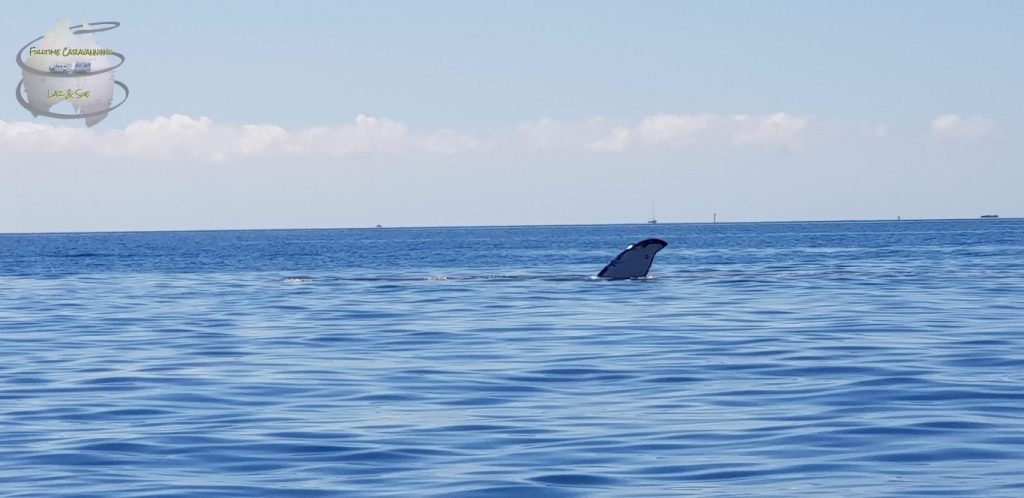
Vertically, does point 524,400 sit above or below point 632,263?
below

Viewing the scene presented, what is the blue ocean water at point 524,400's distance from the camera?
1047 centimetres

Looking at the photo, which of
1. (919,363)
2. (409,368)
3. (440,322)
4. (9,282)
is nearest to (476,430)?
(409,368)

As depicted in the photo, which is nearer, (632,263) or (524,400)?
(524,400)

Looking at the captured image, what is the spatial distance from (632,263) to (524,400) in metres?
25.6

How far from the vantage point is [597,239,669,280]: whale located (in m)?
39.3

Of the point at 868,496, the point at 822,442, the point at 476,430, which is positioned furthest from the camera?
the point at 476,430

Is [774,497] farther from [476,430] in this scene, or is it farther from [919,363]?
[919,363]

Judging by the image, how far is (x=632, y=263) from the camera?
132ft

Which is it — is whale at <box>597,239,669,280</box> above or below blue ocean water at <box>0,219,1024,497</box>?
above

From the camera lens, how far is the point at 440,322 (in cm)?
2611

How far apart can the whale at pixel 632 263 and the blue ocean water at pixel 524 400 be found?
854 centimetres

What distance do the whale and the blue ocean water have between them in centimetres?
854

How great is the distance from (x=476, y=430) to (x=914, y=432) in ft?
11.9

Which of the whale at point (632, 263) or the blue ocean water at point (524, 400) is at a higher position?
the whale at point (632, 263)
